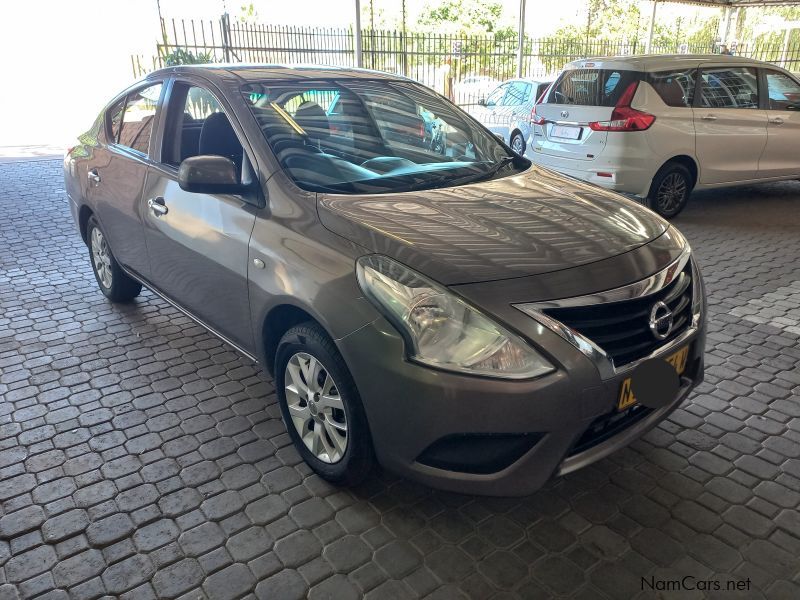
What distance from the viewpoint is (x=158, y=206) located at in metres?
3.41

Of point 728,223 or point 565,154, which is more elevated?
point 565,154

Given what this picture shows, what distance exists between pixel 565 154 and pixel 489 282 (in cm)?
548

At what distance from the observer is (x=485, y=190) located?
2.92 metres

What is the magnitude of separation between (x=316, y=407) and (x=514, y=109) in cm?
895

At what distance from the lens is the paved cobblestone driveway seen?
220cm

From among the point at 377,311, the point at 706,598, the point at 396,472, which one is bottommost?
the point at 706,598

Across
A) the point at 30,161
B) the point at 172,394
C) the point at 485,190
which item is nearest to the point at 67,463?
the point at 172,394

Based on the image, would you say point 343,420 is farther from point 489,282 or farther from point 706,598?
point 706,598

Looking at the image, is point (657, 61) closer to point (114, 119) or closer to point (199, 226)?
point (114, 119)

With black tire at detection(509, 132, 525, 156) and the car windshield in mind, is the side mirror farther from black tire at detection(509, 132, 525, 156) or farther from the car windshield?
black tire at detection(509, 132, 525, 156)

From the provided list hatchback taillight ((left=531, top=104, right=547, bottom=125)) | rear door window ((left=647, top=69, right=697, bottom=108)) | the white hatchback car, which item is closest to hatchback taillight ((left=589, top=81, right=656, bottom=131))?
the white hatchback car

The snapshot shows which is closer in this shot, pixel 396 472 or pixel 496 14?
pixel 396 472

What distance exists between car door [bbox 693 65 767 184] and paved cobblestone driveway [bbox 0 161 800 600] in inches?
147

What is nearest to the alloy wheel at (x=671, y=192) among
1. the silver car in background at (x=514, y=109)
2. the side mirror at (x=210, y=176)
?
the silver car in background at (x=514, y=109)
